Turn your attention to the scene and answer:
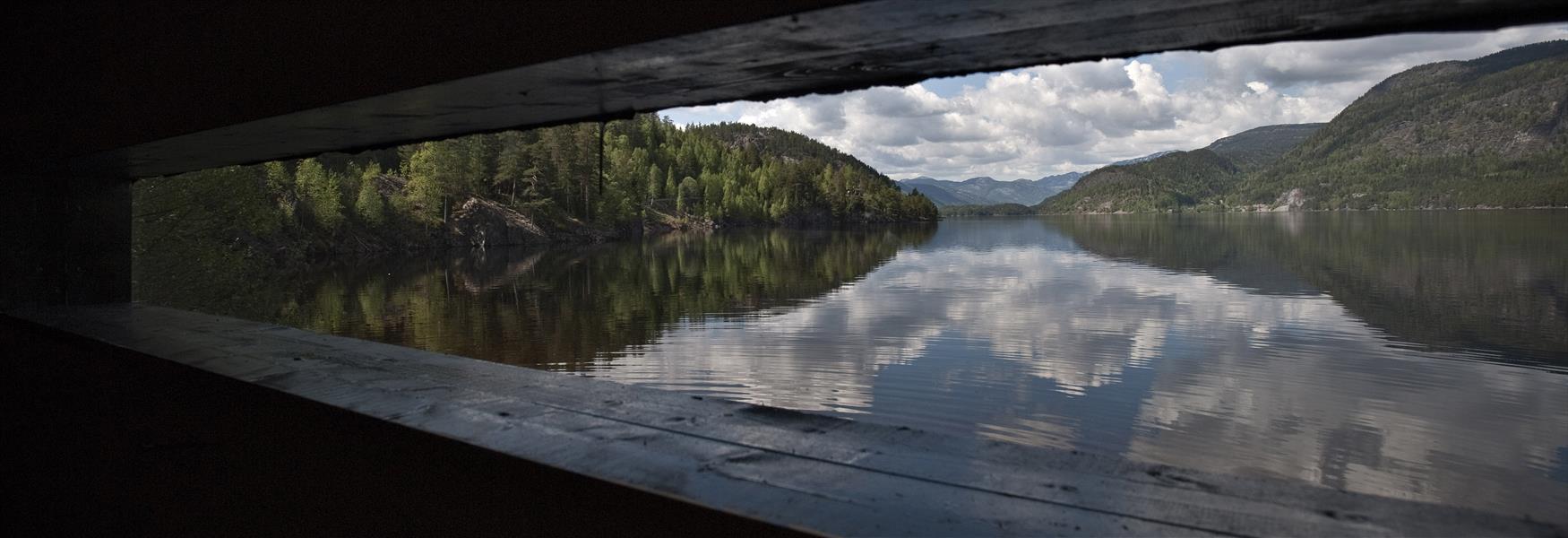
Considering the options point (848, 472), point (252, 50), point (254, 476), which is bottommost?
point (254, 476)

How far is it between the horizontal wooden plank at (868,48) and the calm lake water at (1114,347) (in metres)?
6.93

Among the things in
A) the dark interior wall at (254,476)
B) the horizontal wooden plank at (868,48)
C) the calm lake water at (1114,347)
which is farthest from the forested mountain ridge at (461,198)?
the calm lake water at (1114,347)

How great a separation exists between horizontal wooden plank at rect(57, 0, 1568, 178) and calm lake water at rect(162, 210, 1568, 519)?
6926mm

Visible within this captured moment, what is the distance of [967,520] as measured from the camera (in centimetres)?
140

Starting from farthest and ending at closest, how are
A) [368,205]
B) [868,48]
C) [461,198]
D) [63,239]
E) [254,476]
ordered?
[461,198] < [368,205] < [63,239] < [254,476] < [868,48]

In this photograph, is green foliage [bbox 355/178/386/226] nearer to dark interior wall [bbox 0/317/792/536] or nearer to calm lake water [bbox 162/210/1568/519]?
calm lake water [bbox 162/210/1568/519]

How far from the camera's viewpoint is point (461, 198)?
6825 cm

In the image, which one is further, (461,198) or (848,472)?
(461,198)

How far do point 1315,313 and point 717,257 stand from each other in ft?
109

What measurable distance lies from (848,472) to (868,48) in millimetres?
822

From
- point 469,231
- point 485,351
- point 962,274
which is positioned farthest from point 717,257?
point 485,351

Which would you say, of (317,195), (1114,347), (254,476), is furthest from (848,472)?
(317,195)

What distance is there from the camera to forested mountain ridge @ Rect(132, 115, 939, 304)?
2066 cm

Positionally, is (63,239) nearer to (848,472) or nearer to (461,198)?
(848,472)
